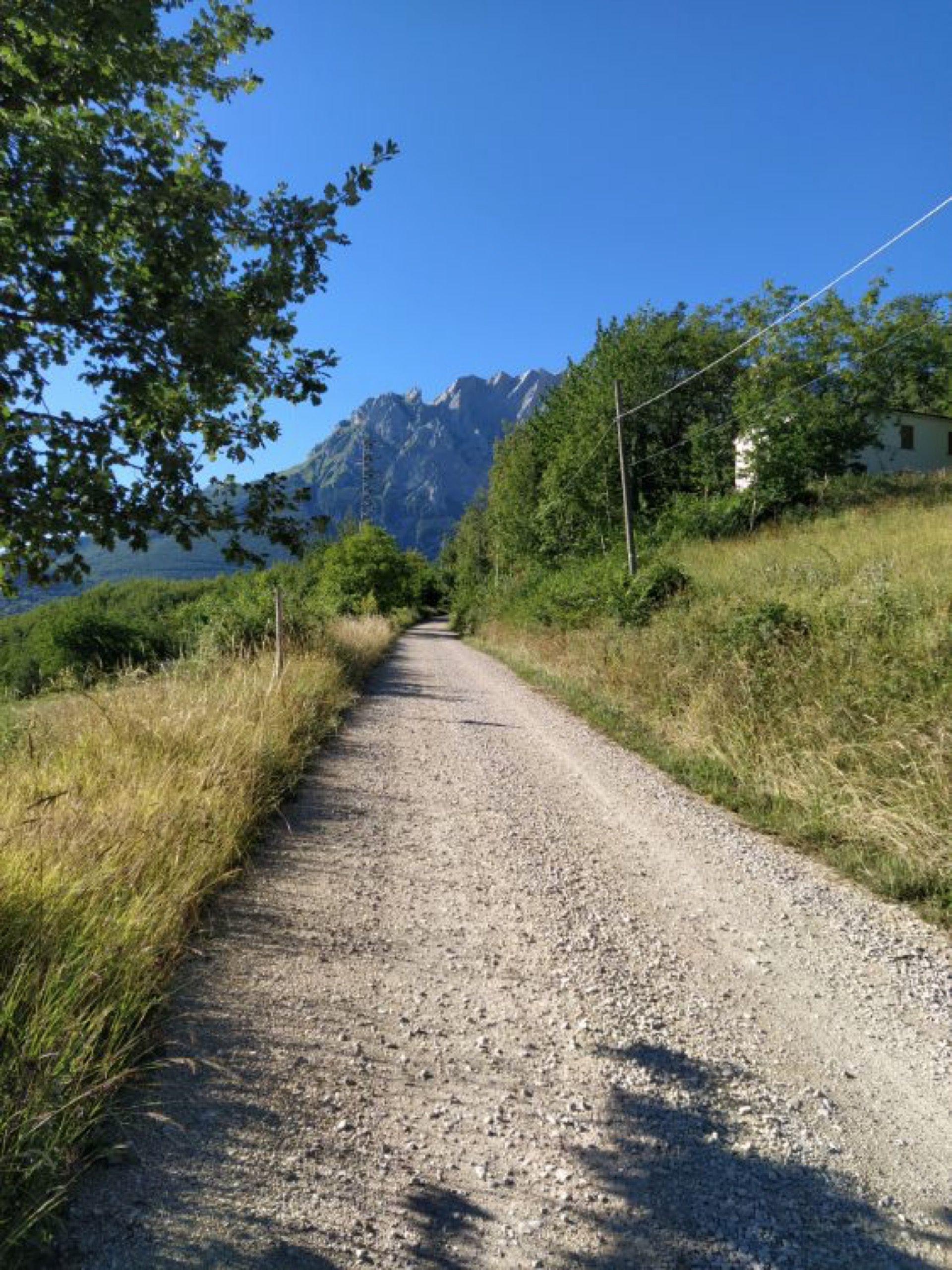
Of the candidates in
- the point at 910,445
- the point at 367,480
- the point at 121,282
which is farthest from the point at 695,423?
the point at 367,480

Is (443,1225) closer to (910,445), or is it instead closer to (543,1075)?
(543,1075)

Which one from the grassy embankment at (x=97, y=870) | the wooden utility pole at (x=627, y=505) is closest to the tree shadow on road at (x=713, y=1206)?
the grassy embankment at (x=97, y=870)

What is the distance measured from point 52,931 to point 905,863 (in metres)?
4.82

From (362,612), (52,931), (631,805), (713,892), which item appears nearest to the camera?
(52,931)

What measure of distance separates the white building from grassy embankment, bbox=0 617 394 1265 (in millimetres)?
38488

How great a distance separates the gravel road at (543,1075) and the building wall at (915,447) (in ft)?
129

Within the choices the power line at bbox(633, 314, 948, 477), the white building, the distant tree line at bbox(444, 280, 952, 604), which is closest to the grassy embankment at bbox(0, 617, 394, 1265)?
the distant tree line at bbox(444, 280, 952, 604)

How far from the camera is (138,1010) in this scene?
8.02 ft

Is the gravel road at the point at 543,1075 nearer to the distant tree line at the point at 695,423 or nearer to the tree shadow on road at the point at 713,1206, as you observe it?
the tree shadow on road at the point at 713,1206

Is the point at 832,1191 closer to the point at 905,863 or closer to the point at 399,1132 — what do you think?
the point at 399,1132

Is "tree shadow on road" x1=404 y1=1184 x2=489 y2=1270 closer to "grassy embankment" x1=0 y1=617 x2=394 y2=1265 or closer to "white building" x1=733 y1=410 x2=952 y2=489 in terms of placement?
"grassy embankment" x1=0 y1=617 x2=394 y2=1265

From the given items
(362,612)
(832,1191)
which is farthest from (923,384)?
(832,1191)

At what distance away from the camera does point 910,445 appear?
121 ft

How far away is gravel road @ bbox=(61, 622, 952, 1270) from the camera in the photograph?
1.76 m
